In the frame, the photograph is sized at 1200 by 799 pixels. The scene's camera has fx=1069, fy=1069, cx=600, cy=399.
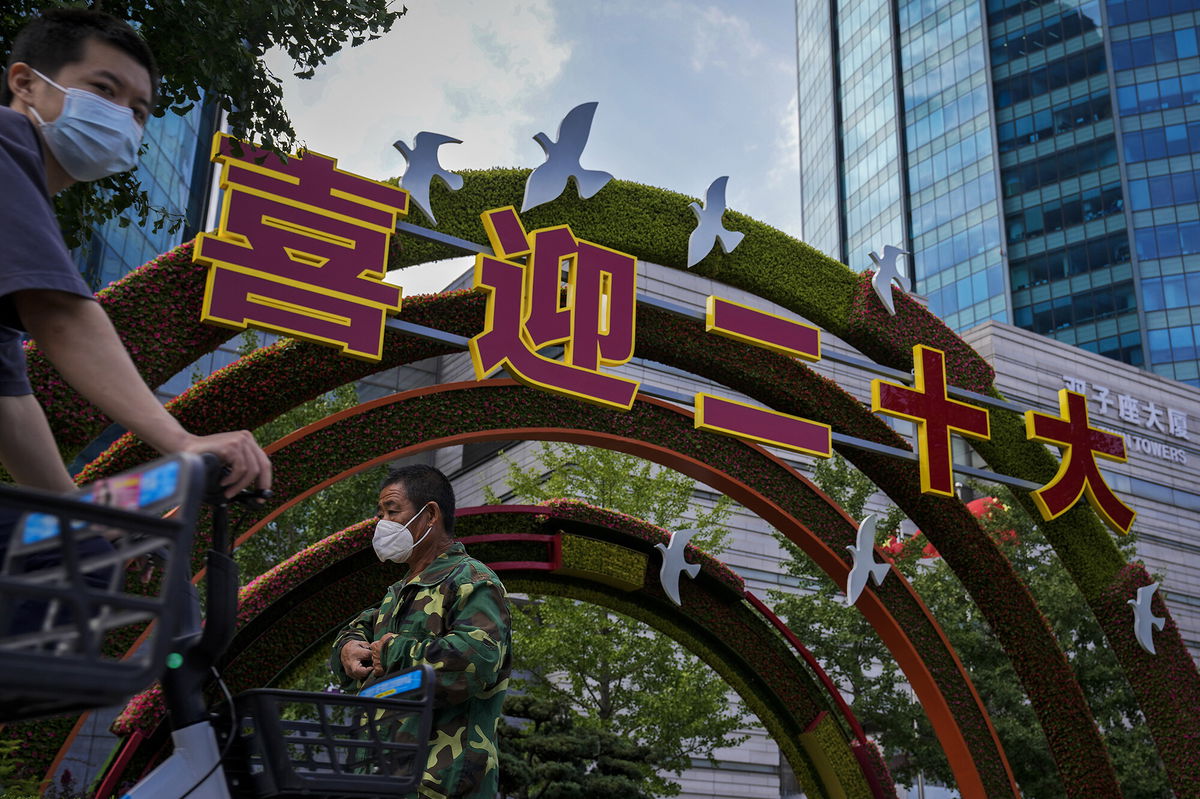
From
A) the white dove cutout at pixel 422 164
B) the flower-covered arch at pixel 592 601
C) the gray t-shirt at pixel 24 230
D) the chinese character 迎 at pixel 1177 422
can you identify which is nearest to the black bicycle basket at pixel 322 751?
the gray t-shirt at pixel 24 230

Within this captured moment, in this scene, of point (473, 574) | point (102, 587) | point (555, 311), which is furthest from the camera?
point (555, 311)

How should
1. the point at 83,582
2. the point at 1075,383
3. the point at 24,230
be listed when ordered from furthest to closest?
the point at 1075,383
the point at 24,230
the point at 83,582

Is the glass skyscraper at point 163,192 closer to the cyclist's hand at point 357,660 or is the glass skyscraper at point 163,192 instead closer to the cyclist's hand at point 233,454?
the cyclist's hand at point 357,660

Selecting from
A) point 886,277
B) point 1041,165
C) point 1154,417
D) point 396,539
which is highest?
point 1041,165

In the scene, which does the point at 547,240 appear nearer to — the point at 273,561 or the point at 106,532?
the point at 106,532

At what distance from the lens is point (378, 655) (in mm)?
3182

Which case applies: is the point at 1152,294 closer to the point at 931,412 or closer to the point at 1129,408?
the point at 1129,408

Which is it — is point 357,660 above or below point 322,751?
above

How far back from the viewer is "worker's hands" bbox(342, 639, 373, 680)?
3172 mm

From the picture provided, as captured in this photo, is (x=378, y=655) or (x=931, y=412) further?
(x=931, y=412)

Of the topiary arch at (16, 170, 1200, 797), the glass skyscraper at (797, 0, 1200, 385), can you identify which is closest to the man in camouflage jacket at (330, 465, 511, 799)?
the topiary arch at (16, 170, 1200, 797)

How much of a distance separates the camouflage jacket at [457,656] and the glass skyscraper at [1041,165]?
1978 inches

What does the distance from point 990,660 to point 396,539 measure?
18369mm

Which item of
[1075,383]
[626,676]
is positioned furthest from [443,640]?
[1075,383]
